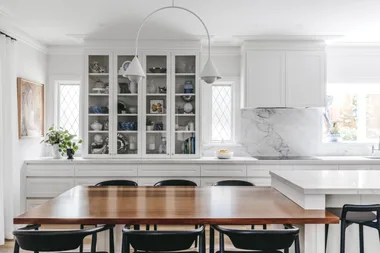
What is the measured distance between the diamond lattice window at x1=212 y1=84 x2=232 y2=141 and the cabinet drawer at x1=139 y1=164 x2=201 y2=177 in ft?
2.88

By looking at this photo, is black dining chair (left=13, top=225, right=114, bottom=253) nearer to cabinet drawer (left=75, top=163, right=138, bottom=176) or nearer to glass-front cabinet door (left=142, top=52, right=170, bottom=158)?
cabinet drawer (left=75, top=163, right=138, bottom=176)

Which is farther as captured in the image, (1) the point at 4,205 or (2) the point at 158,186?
(1) the point at 4,205

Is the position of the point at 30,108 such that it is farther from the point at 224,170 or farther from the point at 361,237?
the point at 361,237

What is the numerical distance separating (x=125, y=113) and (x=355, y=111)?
3485 millimetres

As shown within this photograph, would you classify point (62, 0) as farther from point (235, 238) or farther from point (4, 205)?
point (235, 238)

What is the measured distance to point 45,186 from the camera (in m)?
4.43

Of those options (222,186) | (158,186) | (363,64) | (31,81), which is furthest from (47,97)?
(363,64)

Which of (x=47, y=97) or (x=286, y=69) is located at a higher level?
(x=286, y=69)

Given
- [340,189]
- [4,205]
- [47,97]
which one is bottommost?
[4,205]

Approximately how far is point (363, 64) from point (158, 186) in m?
3.70

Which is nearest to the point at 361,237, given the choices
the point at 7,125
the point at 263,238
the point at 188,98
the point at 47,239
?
the point at 263,238

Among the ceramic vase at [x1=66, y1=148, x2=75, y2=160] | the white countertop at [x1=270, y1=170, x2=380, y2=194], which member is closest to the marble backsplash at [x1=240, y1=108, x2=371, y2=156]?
the white countertop at [x1=270, y1=170, x2=380, y2=194]

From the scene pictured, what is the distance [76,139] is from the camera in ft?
16.8

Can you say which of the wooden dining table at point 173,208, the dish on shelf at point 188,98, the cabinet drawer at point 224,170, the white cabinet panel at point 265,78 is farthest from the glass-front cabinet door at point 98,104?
the white cabinet panel at point 265,78
